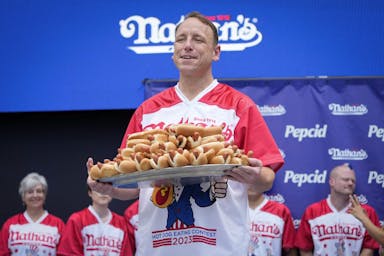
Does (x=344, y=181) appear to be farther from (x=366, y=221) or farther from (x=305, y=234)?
(x=305, y=234)

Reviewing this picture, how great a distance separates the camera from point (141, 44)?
5426mm

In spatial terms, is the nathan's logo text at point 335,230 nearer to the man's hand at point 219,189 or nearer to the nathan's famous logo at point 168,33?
the nathan's famous logo at point 168,33

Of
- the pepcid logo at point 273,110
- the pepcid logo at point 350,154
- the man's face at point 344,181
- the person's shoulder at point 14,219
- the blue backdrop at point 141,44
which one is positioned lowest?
the person's shoulder at point 14,219

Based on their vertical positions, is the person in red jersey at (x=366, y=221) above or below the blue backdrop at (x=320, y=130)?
below

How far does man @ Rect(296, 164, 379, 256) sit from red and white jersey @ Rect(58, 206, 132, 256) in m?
1.28

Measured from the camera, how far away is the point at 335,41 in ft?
17.1

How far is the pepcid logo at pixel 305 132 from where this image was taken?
5.24 meters

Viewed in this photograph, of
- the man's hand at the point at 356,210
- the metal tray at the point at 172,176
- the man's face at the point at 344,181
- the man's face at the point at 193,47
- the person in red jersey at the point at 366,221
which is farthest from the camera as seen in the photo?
the man's face at the point at 344,181

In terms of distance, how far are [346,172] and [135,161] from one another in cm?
311

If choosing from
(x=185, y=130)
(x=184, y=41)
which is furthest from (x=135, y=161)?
(x=184, y=41)

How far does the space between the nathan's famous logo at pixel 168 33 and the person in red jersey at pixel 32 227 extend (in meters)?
1.27

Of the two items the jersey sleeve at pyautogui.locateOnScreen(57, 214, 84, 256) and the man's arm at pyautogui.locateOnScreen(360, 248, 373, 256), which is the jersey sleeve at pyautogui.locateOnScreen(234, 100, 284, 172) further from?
the jersey sleeve at pyautogui.locateOnScreen(57, 214, 84, 256)

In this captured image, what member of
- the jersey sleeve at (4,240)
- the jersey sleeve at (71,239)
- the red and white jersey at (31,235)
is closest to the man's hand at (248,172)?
the jersey sleeve at (71,239)

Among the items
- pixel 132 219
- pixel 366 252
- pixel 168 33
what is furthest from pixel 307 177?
pixel 168 33
